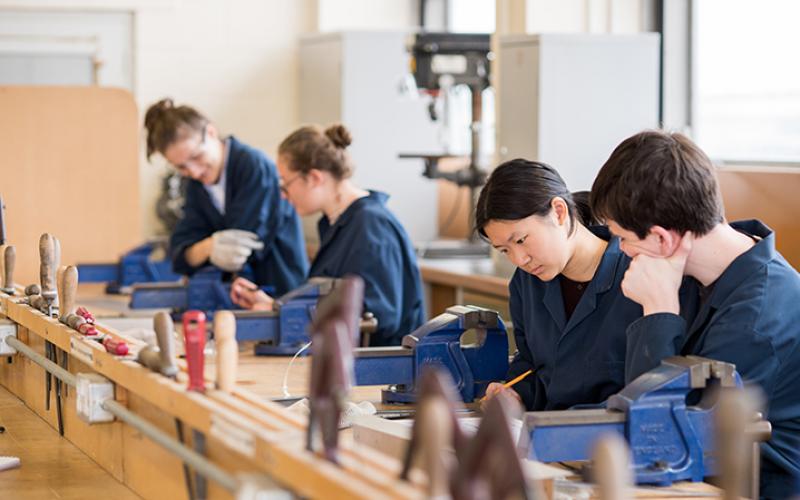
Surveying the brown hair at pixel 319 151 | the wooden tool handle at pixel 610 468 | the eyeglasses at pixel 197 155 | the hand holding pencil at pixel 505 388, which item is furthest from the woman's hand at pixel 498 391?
the eyeglasses at pixel 197 155

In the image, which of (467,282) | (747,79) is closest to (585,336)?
(467,282)

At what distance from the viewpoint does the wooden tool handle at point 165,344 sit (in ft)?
6.33

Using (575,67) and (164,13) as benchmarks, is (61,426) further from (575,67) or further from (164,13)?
(164,13)

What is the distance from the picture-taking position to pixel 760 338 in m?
2.12

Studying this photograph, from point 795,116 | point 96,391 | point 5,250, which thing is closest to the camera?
point 96,391

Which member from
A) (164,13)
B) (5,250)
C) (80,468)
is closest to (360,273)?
(5,250)

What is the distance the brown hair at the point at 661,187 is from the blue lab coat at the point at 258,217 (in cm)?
228

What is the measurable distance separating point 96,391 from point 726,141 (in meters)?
3.26

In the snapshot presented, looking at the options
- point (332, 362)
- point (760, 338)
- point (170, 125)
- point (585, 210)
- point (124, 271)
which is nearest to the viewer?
point (332, 362)

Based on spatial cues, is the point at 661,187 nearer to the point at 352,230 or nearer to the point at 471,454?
the point at 471,454

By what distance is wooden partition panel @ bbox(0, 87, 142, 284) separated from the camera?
4949mm

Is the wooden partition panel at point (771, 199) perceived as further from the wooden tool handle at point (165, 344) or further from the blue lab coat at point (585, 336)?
the wooden tool handle at point (165, 344)

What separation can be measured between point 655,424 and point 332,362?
2.58ft

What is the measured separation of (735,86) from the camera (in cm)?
476
